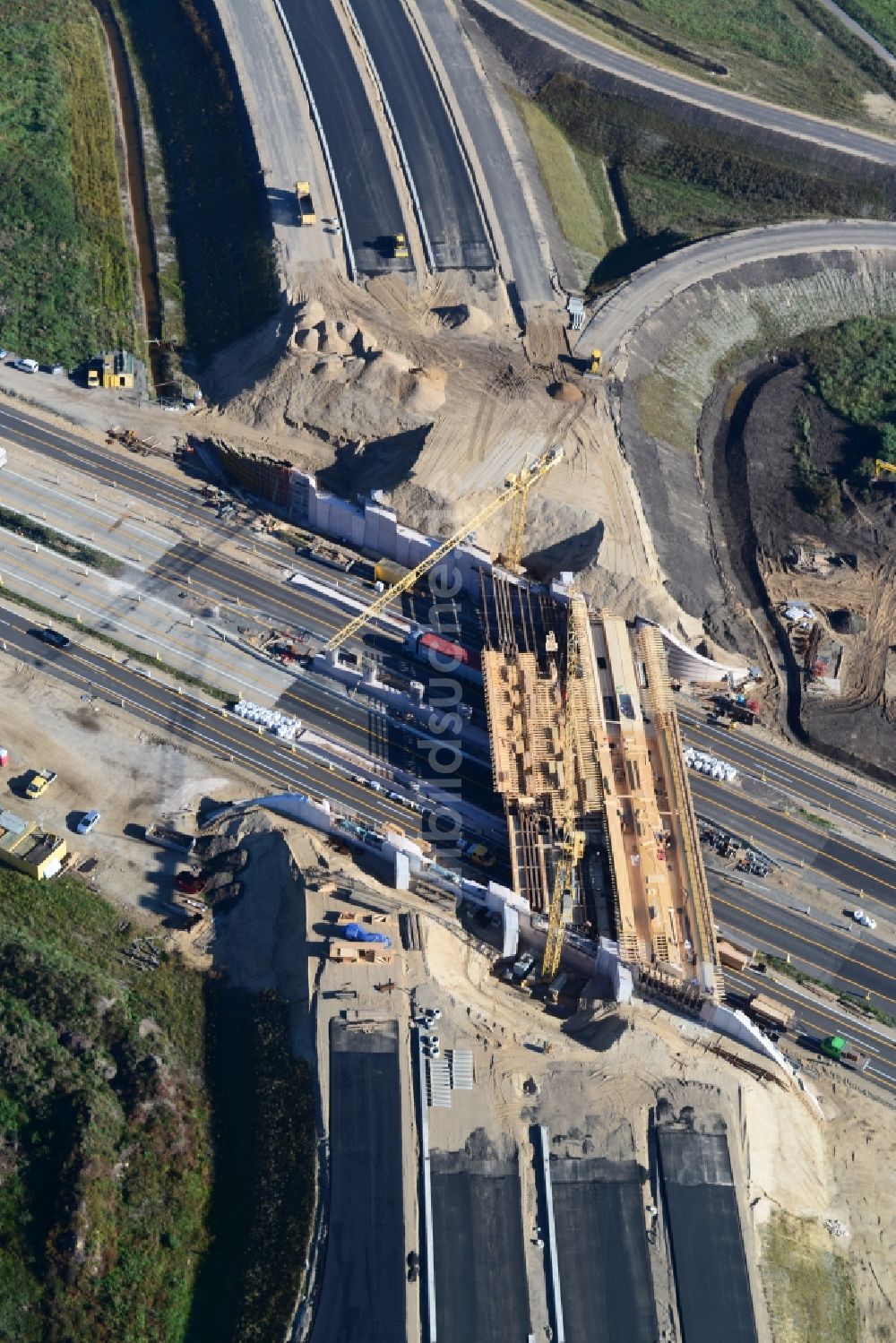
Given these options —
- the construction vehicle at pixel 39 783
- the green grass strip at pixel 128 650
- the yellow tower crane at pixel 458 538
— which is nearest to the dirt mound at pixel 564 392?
the yellow tower crane at pixel 458 538

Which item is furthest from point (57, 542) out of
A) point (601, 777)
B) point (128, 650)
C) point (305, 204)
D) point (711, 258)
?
point (711, 258)

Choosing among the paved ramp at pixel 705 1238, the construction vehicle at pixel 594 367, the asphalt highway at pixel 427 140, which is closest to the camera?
the paved ramp at pixel 705 1238

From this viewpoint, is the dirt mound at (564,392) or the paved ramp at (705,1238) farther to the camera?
the dirt mound at (564,392)

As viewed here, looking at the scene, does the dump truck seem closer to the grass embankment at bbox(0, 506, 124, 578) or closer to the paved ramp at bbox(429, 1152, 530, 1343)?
the paved ramp at bbox(429, 1152, 530, 1343)

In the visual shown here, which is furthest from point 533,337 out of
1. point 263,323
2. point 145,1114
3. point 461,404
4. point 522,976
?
point 145,1114

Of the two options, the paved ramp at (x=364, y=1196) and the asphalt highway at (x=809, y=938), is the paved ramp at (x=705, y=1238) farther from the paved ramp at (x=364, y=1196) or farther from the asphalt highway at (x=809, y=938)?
the asphalt highway at (x=809, y=938)

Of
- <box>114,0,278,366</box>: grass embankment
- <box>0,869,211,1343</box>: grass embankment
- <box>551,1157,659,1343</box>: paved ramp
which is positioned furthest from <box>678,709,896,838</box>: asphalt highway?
<box>114,0,278,366</box>: grass embankment
